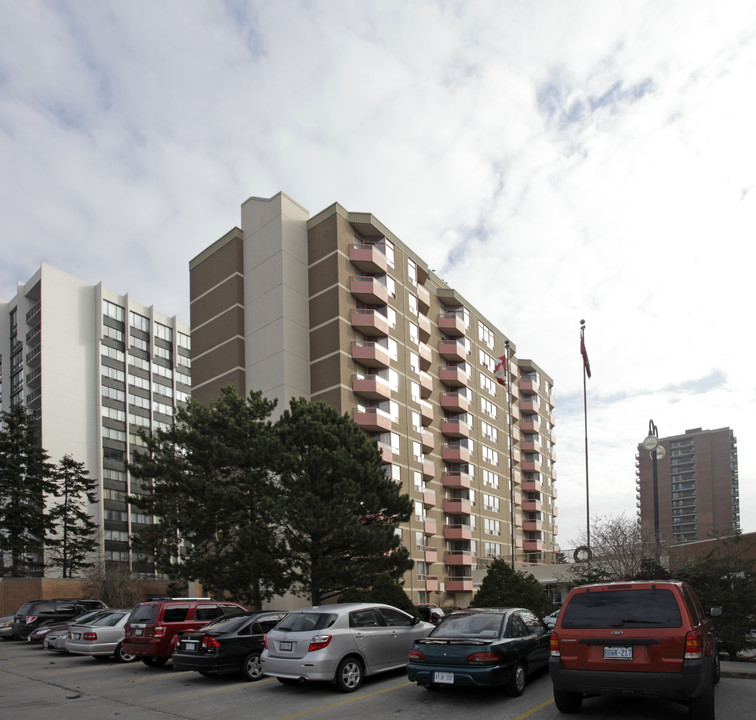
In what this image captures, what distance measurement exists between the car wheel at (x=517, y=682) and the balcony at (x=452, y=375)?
→ 49.3 m

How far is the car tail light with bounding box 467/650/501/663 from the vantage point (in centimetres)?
1127

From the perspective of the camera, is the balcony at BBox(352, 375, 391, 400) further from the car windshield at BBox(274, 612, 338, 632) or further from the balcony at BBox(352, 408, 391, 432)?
the car windshield at BBox(274, 612, 338, 632)

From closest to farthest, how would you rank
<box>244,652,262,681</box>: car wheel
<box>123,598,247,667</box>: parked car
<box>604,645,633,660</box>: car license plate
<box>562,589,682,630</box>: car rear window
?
<box>604,645,633,660</box>: car license plate → <box>562,589,682,630</box>: car rear window → <box>244,652,262,681</box>: car wheel → <box>123,598,247,667</box>: parked car

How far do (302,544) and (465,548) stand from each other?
3540 cm

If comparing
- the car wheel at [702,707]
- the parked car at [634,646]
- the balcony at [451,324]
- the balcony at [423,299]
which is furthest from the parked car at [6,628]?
the balcony at [451,324]

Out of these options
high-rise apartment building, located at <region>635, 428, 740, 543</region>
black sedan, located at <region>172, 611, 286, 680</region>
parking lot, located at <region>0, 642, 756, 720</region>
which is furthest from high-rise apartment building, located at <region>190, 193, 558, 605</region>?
high-rise apartment building, located at <region>635, 428, 740, 543</region>

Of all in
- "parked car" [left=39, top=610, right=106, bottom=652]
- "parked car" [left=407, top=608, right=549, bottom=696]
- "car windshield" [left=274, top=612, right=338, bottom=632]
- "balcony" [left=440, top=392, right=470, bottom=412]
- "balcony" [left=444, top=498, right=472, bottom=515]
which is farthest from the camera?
"balcony" [left=440, top=392, right=470, bottom=412]

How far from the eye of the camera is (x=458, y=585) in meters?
57.2

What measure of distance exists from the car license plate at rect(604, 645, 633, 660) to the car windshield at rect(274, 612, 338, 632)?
544 centimetres

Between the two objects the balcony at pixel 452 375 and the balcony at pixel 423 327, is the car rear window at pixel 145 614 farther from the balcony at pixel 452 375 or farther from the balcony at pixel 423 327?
the balcony at pixel 452 375

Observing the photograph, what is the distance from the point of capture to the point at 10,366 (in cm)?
8400

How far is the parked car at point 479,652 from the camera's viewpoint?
37.0ft

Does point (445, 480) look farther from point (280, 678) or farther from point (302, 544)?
point (280, 678)

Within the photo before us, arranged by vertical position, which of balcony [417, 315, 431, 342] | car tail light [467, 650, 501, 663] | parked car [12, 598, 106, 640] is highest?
balcony [417, 315, 431, 342]
